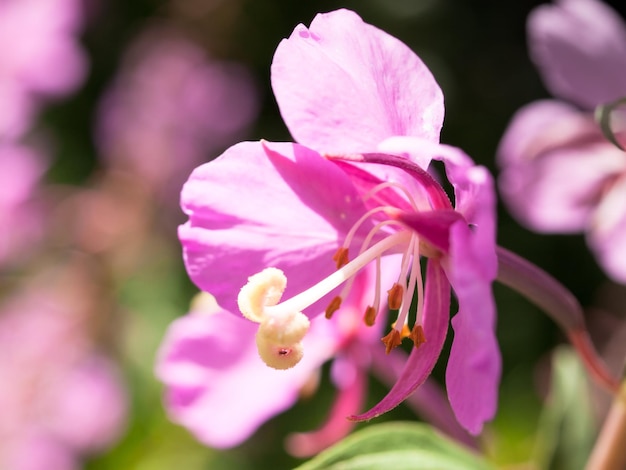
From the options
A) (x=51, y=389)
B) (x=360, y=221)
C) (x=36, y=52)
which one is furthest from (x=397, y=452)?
(x=36, y=52)

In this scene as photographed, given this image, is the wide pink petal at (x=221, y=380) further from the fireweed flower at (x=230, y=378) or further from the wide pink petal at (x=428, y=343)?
the wide pink petal at (x=428, y=343)

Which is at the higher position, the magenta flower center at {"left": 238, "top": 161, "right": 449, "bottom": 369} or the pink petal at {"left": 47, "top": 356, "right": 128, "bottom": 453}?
the magenta flower center at {"left": 238, "top": 161, "right": 449, "bottom": 369}

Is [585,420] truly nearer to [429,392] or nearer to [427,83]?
[429,392]

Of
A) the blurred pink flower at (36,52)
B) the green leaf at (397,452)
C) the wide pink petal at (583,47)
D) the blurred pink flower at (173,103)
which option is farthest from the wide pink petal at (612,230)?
the blurred pink flower at (173,103)

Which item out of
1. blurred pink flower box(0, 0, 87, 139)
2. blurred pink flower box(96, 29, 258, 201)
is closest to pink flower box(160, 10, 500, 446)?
blurred pink flower box(0, 0, 87, 139)

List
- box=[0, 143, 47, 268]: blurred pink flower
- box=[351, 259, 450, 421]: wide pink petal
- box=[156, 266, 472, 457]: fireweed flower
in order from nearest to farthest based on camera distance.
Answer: box=[351, 259, 450, 421]: wide pink petal → box=[156, 266, 472, 457]: fireweed flower → box=[0, 143, 47, 268]: blurred pink flower

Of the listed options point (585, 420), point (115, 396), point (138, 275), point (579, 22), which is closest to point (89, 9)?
point (138, 275)

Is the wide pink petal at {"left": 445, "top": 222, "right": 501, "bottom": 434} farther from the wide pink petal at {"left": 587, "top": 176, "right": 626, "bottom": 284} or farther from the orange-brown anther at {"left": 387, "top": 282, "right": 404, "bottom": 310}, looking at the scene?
the wide pink petal at {"left": 587, "top": 176, "right": 626, "bottom": 284}
